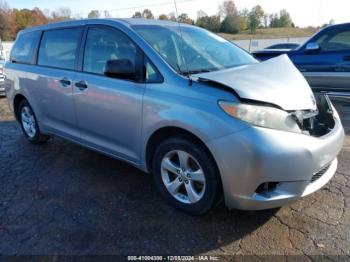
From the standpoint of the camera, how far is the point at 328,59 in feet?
21.5

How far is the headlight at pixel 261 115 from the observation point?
2.50 metres

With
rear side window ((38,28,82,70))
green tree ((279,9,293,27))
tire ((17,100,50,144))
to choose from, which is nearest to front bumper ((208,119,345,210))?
rear side window ((38,28,82,70))

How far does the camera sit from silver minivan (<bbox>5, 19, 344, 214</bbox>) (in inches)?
98.6

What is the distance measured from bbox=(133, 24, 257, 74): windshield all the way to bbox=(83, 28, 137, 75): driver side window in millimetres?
196

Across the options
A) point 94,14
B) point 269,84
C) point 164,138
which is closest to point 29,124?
point 164,138

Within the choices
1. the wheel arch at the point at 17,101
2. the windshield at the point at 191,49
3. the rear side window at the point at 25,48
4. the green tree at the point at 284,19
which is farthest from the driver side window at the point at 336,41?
the green tree at the point at 284,19

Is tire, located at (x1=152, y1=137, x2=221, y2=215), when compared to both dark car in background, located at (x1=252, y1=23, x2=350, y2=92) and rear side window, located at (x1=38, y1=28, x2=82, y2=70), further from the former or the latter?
dark car in background, located at (x1=252, y1=23, x2=350, y2=92)

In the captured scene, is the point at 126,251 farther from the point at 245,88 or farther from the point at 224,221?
the point at 245,88

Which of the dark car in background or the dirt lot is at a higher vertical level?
the dark car in background

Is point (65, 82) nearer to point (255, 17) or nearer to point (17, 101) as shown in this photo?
point (17, 101)

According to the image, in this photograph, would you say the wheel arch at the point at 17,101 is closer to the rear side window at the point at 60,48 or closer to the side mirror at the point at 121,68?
the rear side window at the point at 60,48

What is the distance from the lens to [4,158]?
462 centimetres

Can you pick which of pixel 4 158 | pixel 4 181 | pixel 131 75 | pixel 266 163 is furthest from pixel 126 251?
pixel 4 158

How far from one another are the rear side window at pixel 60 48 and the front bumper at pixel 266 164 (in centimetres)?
225
